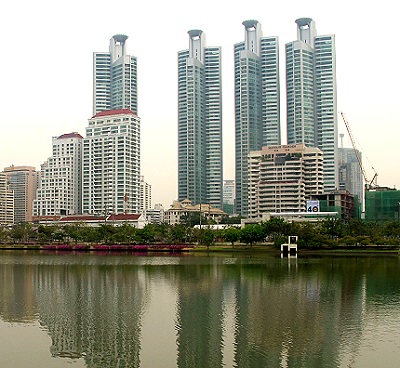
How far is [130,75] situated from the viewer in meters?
162

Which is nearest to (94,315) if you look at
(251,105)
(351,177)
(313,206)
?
(313,206)

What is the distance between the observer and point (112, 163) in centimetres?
13962

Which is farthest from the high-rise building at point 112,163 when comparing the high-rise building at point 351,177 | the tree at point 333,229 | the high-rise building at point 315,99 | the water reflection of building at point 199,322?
the water reflection of building at point 199,322

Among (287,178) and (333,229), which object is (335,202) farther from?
(333,229)

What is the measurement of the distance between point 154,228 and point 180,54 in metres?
80.7

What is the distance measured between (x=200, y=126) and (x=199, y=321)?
448 ft

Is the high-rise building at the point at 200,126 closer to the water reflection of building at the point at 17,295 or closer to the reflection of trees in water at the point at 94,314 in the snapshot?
the water reflection of building at the point at 17,295

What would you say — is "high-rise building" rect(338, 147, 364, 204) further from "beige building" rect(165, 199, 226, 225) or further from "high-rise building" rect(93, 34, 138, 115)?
"high-rise building" rect(93, 34, 138, 115)

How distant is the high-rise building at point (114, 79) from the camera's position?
161 m

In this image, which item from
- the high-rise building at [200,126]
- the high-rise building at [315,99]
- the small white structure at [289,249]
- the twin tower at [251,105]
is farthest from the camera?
the high-rise building at [200,126]

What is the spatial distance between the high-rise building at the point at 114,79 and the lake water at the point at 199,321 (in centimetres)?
12444

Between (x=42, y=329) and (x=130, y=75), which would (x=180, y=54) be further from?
(x=42, y=329)

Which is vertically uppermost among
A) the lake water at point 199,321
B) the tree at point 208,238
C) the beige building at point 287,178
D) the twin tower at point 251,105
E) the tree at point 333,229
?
the twin tower at point 251,105

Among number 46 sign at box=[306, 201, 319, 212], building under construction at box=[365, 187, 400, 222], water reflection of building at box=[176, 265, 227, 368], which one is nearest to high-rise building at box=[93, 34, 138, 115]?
number 46 sign at box=[306, 201, 319, 212]
